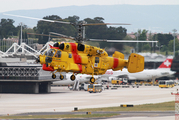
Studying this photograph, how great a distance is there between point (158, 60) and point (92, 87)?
6639 centimetres

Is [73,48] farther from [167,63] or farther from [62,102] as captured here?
[167,63]

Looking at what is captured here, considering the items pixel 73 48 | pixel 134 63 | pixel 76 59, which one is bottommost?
pixel 134 63

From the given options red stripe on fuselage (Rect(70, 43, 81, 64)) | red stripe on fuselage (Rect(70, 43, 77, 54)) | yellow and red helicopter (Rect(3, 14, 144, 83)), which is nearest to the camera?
yellow and red helicopter (Rect(3, 14, 144, 83))

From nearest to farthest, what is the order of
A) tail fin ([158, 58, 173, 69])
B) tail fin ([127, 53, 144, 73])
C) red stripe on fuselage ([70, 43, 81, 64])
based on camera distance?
red stripe on fuselage ([70, 43, 81, 64]), tail fin ([127, 53, 144, 73]), tail fin ([158, 58, 173, 69])

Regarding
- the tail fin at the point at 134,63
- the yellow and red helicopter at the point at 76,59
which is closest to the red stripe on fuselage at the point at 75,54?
the yellow and red helicopter at the point at 76,59

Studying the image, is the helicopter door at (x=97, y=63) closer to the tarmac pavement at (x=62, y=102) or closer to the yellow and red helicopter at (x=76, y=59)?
the yellow and red helicopter at (x=76, y=59)

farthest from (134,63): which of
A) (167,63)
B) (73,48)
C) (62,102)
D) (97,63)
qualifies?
(167,63)

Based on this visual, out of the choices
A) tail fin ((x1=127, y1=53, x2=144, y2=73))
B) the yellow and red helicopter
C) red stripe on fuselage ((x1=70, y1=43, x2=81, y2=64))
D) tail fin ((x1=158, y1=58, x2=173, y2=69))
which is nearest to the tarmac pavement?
tail fin ((x1=127, y1=53, x2=144, y2=73))

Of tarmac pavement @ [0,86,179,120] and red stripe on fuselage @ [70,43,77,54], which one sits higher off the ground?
red stripe on fuselage @ [70,43,77,54]

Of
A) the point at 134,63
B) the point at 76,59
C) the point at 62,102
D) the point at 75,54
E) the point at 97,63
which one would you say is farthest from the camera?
the point at 62,102

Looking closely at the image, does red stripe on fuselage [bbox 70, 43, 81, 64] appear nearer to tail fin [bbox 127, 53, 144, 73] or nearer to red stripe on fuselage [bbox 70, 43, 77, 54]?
red stripe on fuselage [bbox 70, 43, 77, 54]

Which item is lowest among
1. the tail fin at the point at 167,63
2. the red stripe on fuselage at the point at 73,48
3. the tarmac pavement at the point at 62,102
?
the tarmac pavement at the point at 62,102

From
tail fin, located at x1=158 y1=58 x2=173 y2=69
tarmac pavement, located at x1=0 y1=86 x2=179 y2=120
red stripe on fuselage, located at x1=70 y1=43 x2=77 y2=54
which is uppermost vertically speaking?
red stripe on fuselage, located at x1=70 y1=43 x2=77 y2=54

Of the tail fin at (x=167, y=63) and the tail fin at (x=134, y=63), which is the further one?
the tail fin at (x=167, y=63)
